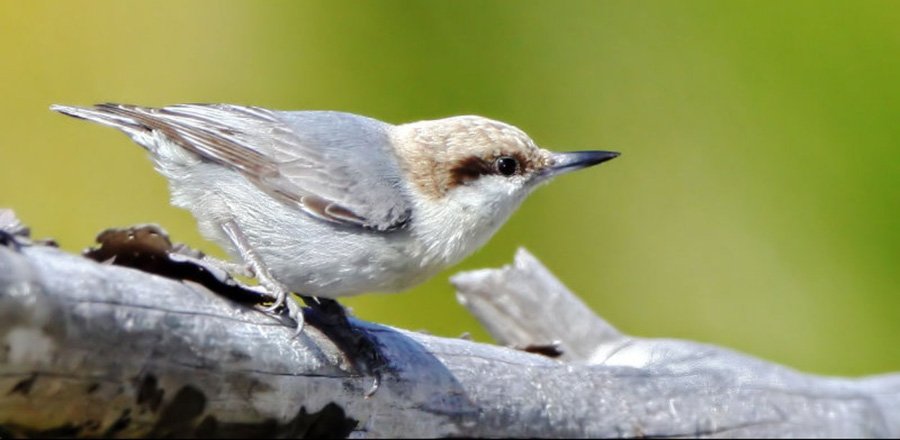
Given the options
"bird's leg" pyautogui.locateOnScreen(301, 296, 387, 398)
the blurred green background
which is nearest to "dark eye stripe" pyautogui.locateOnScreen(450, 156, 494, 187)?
"bird's leg" pyautogui.locateOnScreen(301, 296, 387, 398)

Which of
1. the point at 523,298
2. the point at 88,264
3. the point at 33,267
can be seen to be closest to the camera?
the point at 33,267

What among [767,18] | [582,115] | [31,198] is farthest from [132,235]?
[767,18]

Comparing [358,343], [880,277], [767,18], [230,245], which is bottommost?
[880,277]

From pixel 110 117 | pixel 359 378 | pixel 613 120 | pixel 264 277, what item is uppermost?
pixel 110 117

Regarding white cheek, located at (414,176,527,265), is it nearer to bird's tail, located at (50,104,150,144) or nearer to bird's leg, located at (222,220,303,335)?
bird's leg, located at (222,220,303,335)

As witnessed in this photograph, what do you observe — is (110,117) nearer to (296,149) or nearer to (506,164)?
(296,149)

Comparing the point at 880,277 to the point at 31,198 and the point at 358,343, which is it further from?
the point at 31,198

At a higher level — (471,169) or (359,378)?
(471,169)

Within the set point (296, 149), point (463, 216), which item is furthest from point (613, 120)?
point (296, 149)

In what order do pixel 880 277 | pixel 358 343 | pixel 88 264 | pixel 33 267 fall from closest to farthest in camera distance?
pixel 33 267 → pixel 88 264 → pixel 358 343 → pixel 880 277
